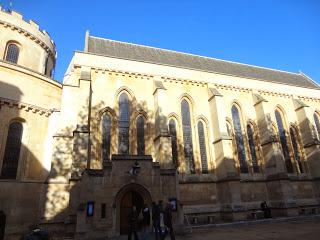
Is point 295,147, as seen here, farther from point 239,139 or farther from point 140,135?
point 140,135

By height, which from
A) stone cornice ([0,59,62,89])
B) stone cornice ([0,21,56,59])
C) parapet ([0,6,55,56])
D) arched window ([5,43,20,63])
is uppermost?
parapet ([0,6,55,56])

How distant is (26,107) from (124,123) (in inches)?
265

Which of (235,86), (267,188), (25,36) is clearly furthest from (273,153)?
(25,36)

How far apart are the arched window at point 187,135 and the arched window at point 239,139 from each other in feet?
15.1

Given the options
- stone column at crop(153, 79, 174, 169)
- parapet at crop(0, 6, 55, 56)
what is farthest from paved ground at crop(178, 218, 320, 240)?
parapet at crop(0, 6, 55, 56)

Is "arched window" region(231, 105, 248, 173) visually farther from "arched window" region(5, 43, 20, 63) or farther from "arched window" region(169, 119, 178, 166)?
"arched window" region(5, 43, 20, 63)

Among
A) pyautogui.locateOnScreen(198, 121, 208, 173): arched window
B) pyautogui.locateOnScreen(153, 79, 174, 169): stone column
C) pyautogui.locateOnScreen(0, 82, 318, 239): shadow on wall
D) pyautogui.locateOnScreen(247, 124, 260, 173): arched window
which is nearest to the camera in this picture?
pyautogui.locateOnScreen(0, 82, 318, 239): shadow on wall

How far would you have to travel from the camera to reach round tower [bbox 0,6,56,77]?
20266 mm

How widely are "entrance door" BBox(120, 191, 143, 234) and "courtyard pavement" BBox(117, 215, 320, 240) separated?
0.88 meters

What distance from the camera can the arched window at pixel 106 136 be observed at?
17.2 meters

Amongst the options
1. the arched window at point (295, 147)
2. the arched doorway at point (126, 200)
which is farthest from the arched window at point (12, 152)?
the arched window at point (295, 147)

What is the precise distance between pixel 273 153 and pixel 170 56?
14.2 m

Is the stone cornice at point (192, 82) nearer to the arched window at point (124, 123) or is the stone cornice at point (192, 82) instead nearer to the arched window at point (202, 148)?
the arched window at point (124, 123)

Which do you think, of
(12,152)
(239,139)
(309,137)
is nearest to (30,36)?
(12,152)
